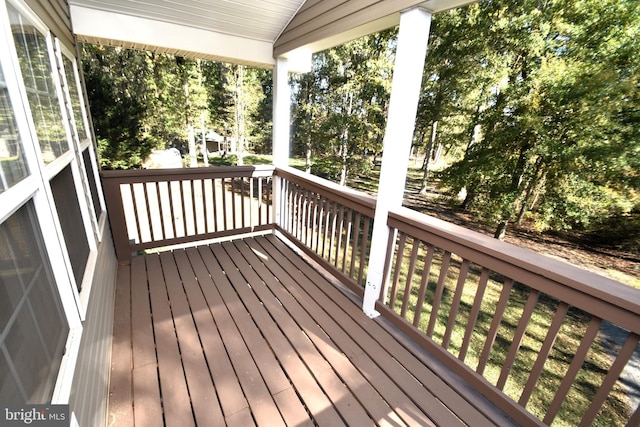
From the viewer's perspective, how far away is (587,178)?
5520 millimetres

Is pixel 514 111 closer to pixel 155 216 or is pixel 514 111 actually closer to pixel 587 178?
pixel 587 178

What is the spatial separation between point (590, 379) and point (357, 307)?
3.54m

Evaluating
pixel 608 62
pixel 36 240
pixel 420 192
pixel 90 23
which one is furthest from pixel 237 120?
pixel 36 240

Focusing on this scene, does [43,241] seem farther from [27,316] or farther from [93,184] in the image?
[93,184]

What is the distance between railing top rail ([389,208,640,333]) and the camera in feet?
3.69

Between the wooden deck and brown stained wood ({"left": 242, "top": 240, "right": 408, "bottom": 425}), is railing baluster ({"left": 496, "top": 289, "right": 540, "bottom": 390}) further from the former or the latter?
brown stained wood ({"left": 242, "top": 240, "right": 408, "bottom": 425})

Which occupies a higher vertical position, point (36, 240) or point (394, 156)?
point (394, 156)

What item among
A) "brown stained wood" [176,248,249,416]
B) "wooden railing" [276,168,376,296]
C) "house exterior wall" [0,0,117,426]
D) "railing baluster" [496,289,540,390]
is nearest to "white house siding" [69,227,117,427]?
"house exterior wall" [0,0,117,426]

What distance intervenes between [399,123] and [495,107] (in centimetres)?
579

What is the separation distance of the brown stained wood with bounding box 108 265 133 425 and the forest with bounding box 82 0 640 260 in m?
6.97

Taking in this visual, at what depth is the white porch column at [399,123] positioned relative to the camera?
1.76 m

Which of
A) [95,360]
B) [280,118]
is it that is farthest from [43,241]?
[280,118]

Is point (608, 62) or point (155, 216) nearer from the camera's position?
point (608, 62)

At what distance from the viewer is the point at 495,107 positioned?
20.6ft
